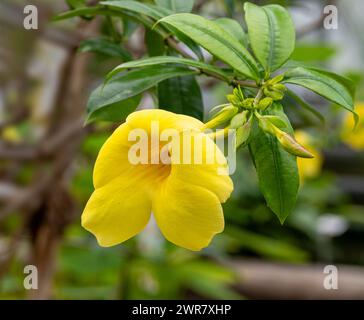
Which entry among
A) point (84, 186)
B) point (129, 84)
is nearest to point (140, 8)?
point (129, 84)

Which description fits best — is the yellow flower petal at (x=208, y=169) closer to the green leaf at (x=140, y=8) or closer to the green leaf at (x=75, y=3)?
the green leaf at (x=140, y=8)

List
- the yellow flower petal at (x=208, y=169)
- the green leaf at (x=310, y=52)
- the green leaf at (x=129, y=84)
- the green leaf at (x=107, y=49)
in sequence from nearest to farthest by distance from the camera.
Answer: the yellow flower petal at (x=208, y=169) < the green leaf at (x=129, y=84) < the green leaf at (x=107, y=49) < the green leaf at (x=310, y=52)

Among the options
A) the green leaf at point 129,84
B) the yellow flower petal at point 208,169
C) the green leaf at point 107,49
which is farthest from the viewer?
the green leaf at point 107,49

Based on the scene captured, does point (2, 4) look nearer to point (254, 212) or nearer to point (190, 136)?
point (190, 136)

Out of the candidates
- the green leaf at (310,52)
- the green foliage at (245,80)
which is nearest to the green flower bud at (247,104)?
the green foliage at (245,80)

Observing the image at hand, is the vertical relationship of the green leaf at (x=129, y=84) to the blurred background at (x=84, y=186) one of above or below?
below
